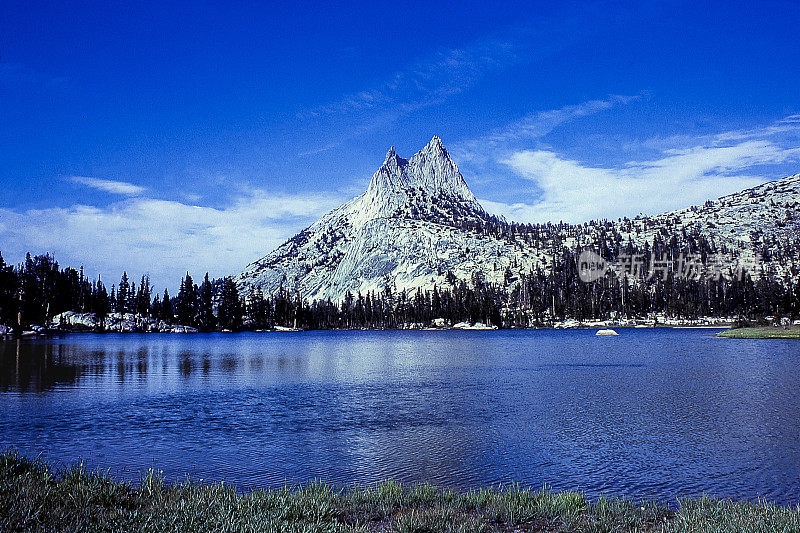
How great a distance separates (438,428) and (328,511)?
19.0 m

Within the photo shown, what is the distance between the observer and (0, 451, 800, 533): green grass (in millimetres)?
13312

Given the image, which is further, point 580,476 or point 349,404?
point 349,404

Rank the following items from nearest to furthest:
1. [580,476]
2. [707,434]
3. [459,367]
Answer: [580,476] < [707,434] < [459,367]

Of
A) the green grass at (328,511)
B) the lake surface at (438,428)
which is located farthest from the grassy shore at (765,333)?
the green grass at (328,511)

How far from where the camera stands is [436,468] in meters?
24.4

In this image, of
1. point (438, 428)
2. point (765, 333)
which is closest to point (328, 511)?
point (438, 428)

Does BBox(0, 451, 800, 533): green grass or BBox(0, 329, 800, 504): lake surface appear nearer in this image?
BBox(0, 451, 800, 533): green grass

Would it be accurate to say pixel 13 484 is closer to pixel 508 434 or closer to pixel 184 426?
pixel 184 426

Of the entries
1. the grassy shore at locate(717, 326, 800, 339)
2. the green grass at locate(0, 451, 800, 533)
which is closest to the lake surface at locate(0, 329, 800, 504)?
the green grass at locate(0, 451, 800, 533)

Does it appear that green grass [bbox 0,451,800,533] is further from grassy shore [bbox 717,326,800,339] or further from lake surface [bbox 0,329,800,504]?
grassy shore [bbox 717,326,800,339]

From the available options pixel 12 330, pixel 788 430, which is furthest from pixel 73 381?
pixel 12 330

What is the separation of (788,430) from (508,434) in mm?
15577

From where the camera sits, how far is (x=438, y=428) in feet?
110

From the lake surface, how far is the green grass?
4619 millimetres
